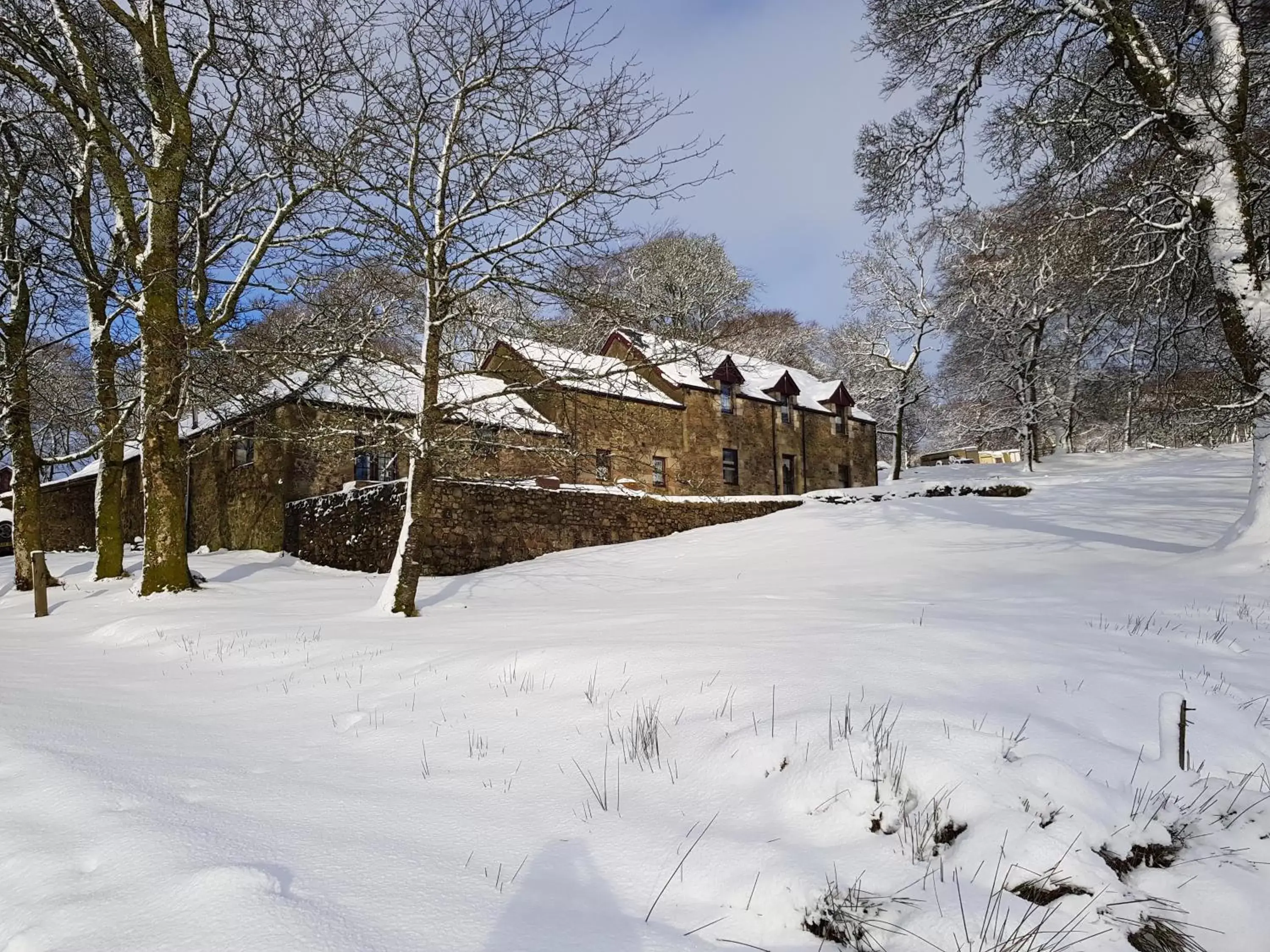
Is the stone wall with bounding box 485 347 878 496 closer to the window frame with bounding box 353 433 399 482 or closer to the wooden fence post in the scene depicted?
the window frame with bounding box 353 433 399 482

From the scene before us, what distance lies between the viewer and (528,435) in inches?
795

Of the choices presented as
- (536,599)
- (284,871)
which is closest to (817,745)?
(284,871)

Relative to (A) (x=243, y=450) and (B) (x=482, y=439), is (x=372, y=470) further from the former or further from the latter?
(B) (x=482, y=439)

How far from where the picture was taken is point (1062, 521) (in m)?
15.4

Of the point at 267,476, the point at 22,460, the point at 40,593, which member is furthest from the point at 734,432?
the point at 40,593

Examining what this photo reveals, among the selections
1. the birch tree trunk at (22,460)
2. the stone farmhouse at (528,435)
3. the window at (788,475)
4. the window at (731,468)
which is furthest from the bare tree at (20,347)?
the window at (788,475)

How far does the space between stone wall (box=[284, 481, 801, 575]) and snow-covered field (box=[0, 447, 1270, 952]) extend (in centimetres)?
987

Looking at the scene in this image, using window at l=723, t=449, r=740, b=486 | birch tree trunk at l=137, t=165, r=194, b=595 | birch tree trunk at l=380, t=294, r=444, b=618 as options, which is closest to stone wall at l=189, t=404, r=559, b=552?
birch tree trunk at l=137, t=165, r=194, b=595

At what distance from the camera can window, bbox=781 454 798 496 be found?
110ft

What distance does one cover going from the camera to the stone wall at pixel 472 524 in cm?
1745

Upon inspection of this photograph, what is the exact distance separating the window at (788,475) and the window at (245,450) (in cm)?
2161

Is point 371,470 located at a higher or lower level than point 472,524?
higher

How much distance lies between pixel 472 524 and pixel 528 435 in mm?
3404

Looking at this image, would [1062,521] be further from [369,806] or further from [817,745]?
[369,806]
